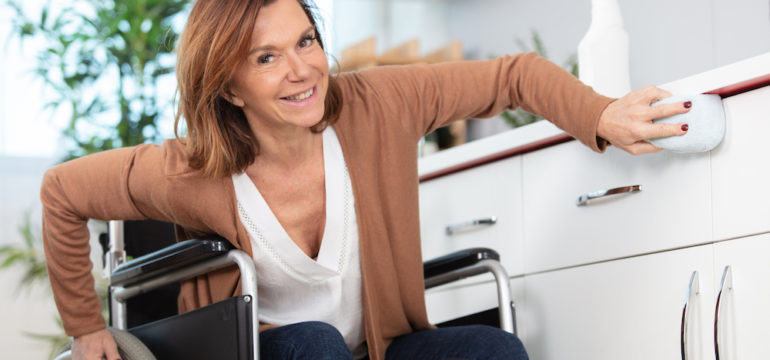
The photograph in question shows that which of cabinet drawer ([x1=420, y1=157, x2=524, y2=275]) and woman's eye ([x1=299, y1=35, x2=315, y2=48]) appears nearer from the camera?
woman's eye ([x1=299, y1=35, x2=315, y2=48])

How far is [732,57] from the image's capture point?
175cm

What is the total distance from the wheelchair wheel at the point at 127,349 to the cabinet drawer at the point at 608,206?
67 cm

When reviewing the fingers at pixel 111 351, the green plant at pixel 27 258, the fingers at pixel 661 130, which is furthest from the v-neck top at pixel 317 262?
the green plant at pixel 27 258

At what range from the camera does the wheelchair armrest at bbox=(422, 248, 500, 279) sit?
1.32 meters

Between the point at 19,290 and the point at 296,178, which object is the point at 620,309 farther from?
the point at 19,290

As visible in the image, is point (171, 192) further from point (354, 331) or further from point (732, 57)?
point (732, 57)

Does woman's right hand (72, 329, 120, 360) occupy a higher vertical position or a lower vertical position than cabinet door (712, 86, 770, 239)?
lower

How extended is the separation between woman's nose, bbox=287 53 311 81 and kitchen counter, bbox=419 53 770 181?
432 mm

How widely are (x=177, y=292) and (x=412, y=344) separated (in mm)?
508

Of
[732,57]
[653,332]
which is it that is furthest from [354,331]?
[732,57]

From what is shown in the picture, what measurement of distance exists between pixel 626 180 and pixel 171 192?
26.9 inches

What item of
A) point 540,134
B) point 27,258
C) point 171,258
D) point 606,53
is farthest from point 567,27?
point 27,258

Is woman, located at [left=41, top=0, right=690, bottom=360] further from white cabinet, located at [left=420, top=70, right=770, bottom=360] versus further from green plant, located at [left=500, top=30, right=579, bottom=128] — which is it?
green plant, located at [left=500, top=30, right=579, bottom=128]

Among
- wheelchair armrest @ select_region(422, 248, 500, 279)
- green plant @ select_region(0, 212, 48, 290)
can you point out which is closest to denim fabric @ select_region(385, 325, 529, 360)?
wheelchair armrest @ select_region(422, 248, 500, 279)
